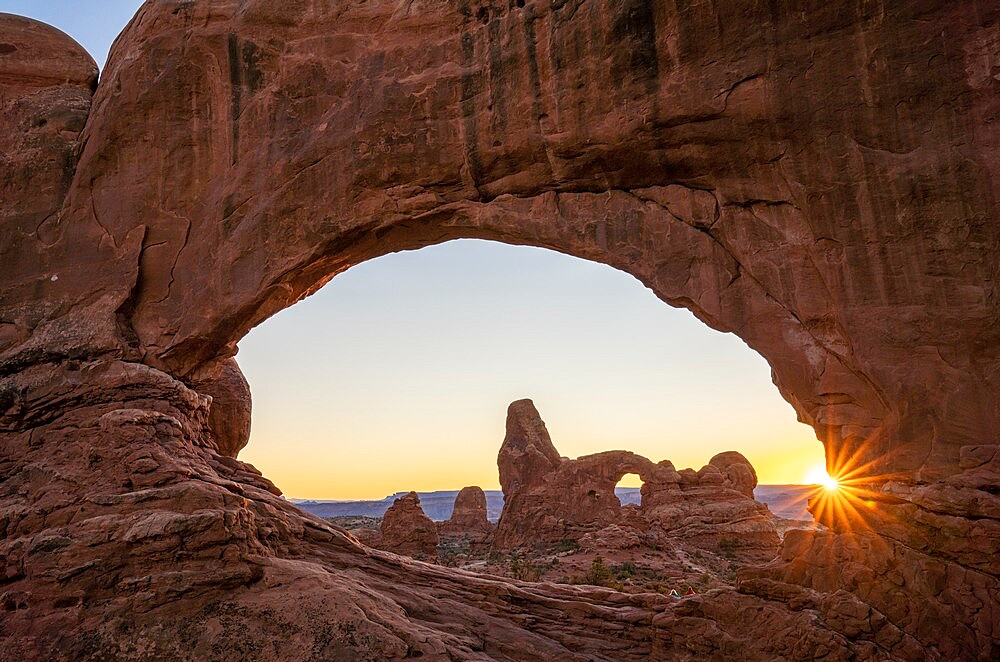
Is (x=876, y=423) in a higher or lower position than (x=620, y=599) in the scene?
higher

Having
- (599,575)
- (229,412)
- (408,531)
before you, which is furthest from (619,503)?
(229,412)

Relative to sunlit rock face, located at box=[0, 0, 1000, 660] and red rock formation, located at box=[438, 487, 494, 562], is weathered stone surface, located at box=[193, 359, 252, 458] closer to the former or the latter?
sunlit rock face, located at box=[0, 0, 1000, 660]

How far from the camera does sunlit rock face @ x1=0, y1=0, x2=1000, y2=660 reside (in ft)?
26.0

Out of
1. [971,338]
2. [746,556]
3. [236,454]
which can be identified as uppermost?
[971,338]

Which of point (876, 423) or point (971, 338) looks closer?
point (971, 338)

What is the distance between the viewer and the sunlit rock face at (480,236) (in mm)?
7914

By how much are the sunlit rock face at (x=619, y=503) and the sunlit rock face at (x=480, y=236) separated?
21.6m

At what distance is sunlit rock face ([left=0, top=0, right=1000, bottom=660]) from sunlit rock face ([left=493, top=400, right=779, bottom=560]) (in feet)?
70.7

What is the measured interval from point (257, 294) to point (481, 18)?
586cm

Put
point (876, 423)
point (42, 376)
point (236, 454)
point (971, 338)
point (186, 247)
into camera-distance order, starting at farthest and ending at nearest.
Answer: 1. point (236, 454)
2. point (186, 247)
3. point (42, 376)
4. point (876, 423)
5. point (971, 338)


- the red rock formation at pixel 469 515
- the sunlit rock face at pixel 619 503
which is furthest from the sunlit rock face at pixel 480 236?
the red rock formation at pixel 469 515

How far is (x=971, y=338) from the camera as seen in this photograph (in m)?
7.84

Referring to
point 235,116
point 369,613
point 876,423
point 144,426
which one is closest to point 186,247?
point 235,116

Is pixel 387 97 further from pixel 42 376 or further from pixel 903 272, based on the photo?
pixel 903 272
